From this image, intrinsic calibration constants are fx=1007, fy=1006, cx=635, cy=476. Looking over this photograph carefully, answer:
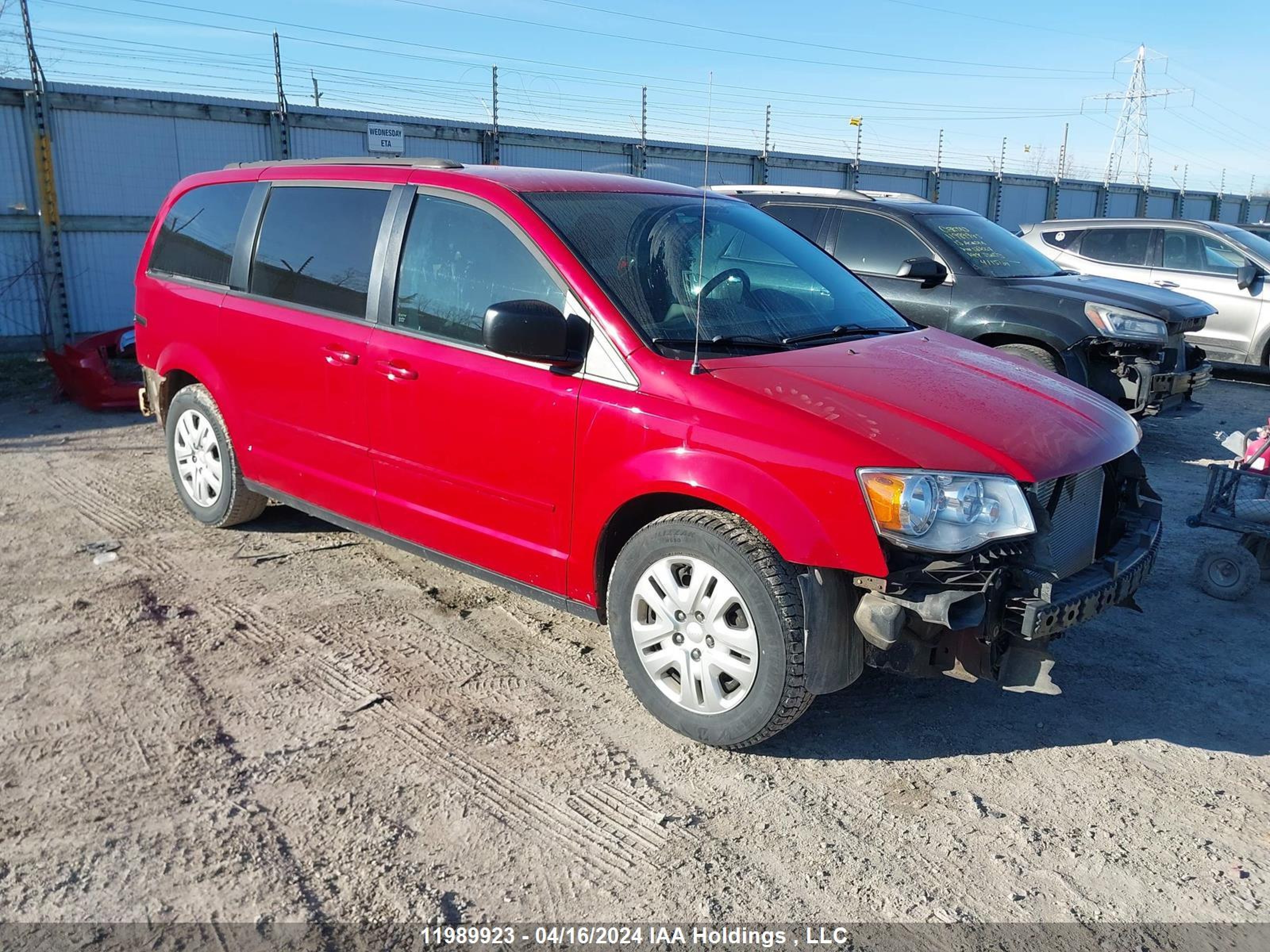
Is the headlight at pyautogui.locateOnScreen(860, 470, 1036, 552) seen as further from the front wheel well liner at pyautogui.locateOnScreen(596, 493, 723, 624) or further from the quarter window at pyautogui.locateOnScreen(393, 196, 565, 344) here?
the quarter window at pyautogui.locateOnScreen(393, 196, 565, 344)

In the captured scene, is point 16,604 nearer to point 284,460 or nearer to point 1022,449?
point 284,460

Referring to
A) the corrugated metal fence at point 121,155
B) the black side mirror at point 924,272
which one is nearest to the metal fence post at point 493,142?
the corrugated metal fence at point 121,155

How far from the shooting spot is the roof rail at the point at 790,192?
8492 millimetres

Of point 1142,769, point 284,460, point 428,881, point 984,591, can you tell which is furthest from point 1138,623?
point 284,460

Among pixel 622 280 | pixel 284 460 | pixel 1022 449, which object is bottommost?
pixel 284 460

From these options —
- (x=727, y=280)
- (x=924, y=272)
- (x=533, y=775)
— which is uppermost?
(x=727, y=280)

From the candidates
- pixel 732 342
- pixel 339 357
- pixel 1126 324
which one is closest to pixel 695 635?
pixel 732 342

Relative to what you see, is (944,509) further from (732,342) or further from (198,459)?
(198,459)

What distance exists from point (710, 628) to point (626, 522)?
542mm

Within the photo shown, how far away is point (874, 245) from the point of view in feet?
26.6

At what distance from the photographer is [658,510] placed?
3600 mm

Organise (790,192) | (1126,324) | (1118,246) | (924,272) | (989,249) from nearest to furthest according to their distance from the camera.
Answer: (924,272)
(1126,324)
(989,249)
(790,192)
(1118,246)

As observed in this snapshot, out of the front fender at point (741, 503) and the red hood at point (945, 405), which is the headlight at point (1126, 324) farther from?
the front fender at point (741, 503)

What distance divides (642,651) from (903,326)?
200 cm
